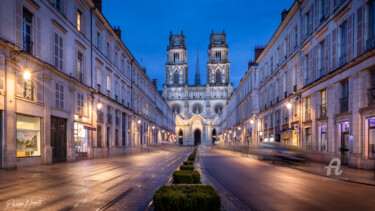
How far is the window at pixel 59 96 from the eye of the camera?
20342mm

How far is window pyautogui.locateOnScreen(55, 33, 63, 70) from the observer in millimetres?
20297

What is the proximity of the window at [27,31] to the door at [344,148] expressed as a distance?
70.5 feet

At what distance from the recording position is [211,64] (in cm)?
11838

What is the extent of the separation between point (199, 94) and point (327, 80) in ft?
335

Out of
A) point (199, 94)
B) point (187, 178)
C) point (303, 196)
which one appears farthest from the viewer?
point (199, 94)

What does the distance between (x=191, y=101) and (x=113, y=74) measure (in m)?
88.4

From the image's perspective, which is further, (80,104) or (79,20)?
(79,20)

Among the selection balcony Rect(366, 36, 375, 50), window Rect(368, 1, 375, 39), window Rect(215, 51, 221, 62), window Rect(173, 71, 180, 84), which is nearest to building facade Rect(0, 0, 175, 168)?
balcony Rect(366, 36, 375, 50)

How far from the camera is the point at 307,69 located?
2562cm

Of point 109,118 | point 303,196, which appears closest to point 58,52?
point 109,118

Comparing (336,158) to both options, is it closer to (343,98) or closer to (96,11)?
(343,98)

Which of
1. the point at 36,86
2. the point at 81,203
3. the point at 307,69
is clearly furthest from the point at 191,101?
the point at 81,203

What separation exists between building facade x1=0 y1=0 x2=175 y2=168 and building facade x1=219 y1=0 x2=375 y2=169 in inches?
741

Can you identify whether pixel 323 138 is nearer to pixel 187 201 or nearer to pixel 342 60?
pixel 342 60
